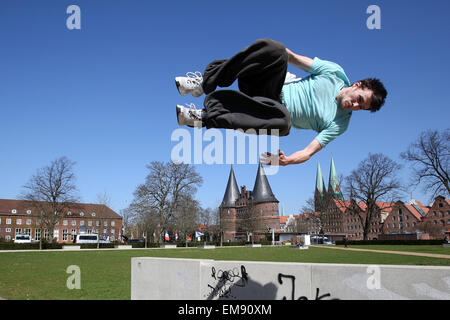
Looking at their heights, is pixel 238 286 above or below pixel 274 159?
below

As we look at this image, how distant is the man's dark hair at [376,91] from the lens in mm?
3617

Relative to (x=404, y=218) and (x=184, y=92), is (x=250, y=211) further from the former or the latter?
(x=184, y=92)

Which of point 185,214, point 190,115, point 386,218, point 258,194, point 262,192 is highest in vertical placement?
point 190,115

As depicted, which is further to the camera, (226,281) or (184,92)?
(226,281)

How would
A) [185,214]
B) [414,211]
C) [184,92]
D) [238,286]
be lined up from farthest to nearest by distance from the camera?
[414,211] → [185,214] → [238,286] → [184,92]

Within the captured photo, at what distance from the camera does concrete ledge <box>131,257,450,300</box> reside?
6366mm

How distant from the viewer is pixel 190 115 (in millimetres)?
3648

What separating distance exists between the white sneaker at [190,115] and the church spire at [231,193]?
349 ft

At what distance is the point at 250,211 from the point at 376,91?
280 ft

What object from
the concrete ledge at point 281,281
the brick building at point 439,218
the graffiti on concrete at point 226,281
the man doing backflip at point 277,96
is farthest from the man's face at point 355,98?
the brick building at point 439,218

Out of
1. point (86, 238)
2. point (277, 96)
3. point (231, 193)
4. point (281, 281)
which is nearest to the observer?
point (277, 96)

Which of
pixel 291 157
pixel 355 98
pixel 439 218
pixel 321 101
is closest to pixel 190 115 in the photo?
pixel 291 157
